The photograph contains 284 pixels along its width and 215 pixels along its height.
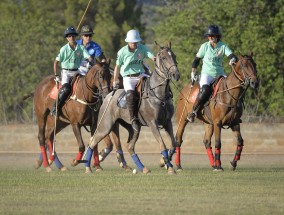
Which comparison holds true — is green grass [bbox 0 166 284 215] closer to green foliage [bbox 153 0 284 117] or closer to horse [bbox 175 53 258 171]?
horse [bbox 175 53 258 171]

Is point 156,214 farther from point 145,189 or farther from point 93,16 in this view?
point 93,16

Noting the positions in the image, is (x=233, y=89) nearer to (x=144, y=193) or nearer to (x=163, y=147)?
(x=163, y=147)

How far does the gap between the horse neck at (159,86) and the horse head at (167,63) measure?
207 millimetres

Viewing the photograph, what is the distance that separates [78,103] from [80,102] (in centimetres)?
6

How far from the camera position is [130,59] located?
22797 millimetres

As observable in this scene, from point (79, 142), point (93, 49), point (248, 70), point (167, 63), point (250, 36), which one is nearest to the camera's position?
point (167, 63)

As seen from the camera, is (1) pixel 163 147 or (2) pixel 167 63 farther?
(2) pixel 167 63

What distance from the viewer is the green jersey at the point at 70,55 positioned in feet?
80.2

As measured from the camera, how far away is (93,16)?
62875 millimetres

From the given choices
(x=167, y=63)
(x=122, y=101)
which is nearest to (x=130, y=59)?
(x=122, y=101)

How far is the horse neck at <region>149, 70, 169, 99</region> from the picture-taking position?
22188mm

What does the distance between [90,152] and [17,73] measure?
80.0 ft

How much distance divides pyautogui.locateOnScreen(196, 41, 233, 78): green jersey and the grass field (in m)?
2.20

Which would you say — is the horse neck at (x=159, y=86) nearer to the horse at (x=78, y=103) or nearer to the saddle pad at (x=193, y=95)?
the horse at (x=78, y=103)
